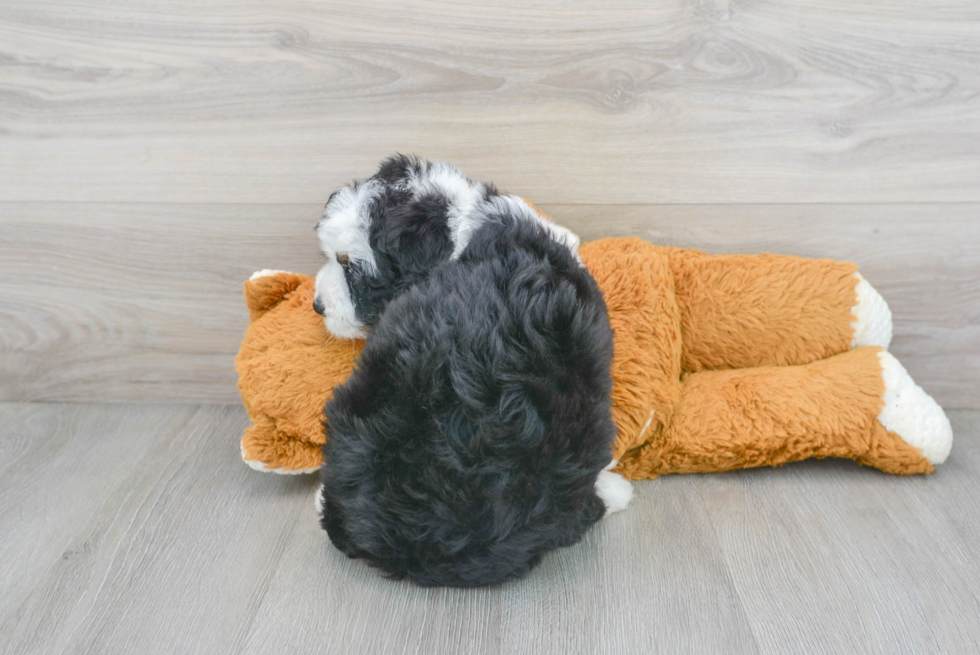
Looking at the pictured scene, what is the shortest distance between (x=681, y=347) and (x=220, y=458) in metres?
0.88

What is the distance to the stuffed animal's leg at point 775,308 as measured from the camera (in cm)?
116

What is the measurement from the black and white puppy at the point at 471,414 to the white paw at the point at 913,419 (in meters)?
0.53

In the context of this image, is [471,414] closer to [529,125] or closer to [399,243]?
[399,243]

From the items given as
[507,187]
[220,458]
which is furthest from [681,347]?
[220,458]

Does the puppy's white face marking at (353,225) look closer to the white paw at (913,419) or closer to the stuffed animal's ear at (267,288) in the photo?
the stuffed animal's ear at (267,288)

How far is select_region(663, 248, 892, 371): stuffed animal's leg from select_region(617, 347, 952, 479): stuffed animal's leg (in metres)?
0.05

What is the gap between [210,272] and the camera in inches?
52.8

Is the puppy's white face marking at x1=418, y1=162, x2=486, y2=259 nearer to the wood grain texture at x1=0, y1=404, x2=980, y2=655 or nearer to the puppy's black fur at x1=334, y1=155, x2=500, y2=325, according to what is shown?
the puppy's black fur at x1=334, y1=155, x2=500, y2=325

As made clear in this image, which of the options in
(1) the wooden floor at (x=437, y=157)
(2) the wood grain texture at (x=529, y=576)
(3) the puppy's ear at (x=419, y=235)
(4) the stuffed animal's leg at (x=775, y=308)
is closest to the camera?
(2) the wood grain texture at (x=529, y=576)

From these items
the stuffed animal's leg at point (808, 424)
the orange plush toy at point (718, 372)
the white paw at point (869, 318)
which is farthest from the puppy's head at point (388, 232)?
the white paw at point (869, 318)

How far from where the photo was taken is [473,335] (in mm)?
833

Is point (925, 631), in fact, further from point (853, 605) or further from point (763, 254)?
point (763, 254)

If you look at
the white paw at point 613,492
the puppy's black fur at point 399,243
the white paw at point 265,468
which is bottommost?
the white paw at point 265,468

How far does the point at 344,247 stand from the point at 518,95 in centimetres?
47
